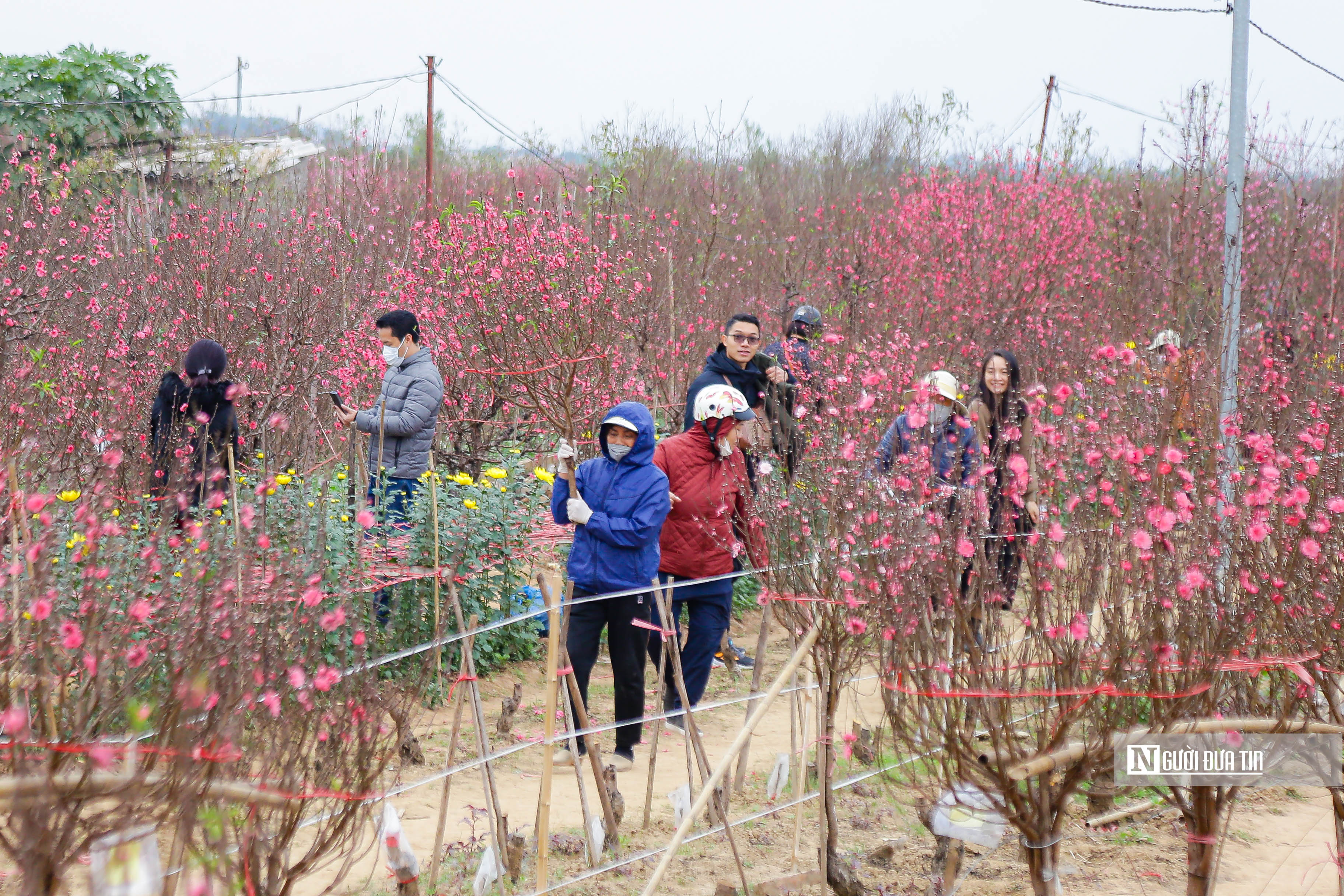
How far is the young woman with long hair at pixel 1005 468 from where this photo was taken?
3541 mm

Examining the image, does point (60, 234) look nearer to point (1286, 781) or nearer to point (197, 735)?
point (197, 735)

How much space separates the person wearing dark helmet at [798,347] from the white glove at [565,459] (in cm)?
263

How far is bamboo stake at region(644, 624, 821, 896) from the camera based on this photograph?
3510 mm

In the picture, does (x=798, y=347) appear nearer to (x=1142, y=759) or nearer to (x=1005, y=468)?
(x=1005, y=468)

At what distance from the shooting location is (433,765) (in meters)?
5.31

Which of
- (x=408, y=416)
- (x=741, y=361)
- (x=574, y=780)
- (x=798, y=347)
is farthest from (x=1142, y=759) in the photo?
(x=798, y=347)

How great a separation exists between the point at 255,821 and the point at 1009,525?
7.72 ft

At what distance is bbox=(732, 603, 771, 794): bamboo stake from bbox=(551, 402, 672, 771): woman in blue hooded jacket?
1.58 ft

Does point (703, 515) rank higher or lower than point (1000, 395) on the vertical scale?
lower

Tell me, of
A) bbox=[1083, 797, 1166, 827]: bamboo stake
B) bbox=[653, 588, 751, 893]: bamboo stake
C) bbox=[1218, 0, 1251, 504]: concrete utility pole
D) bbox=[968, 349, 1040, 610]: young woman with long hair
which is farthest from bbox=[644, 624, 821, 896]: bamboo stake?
bbox=[1218, 0, 1251, 504]: concrete utility pole

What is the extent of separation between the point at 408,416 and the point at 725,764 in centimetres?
315

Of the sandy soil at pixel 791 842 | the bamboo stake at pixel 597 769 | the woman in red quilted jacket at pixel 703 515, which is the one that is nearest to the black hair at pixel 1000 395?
the woman in red quilted jacket at pixel 703 515

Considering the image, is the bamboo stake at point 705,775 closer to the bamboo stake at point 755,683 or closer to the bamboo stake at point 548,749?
the bamboo stake at point 755,683

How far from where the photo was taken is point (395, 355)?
20.6 feet
